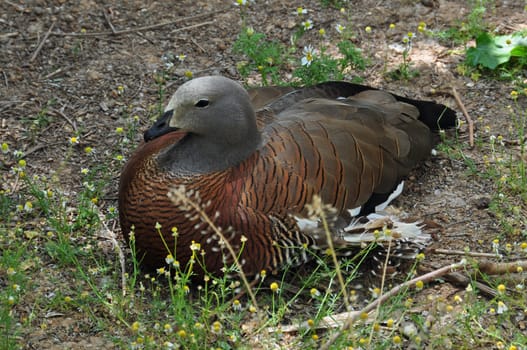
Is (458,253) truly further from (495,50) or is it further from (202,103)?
(495,50)

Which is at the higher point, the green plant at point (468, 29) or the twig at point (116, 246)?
the green plant at point (468, 29)

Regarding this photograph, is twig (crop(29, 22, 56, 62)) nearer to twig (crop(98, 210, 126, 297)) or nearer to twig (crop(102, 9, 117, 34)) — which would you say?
twig (crop(102, 9, 117, 34))

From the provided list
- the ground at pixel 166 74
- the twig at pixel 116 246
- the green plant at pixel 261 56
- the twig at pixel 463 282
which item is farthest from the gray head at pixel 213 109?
the twig at pixel 463 282

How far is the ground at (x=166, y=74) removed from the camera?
4930 millimetres

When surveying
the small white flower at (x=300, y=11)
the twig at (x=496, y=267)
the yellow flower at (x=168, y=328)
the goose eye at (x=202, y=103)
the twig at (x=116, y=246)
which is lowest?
the twig at (x=496, y=267)

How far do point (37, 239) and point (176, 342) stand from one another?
1154 millimetres

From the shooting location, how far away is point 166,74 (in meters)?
5.78

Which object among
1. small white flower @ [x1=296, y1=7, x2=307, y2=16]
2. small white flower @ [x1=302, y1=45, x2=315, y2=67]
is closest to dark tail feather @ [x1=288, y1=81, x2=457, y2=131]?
small white flower @ [x1=302, y1=45, x2=315, y2=67]

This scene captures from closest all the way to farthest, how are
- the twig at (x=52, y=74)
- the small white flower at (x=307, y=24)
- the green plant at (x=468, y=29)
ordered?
→ the twig at (x=52, y=74) < the small white flower at (x=307, y=24) < the green plant at (x=468, y=29)

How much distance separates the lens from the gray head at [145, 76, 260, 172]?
13.7 feet

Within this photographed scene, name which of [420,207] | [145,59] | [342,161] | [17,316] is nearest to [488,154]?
[420,207]

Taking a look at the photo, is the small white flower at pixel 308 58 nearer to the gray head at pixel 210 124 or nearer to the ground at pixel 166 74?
the ground at pixel 166 74

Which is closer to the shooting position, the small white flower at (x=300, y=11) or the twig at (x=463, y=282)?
the twig at (x=463, y=282)

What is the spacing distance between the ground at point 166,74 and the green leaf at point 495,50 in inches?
5.0
